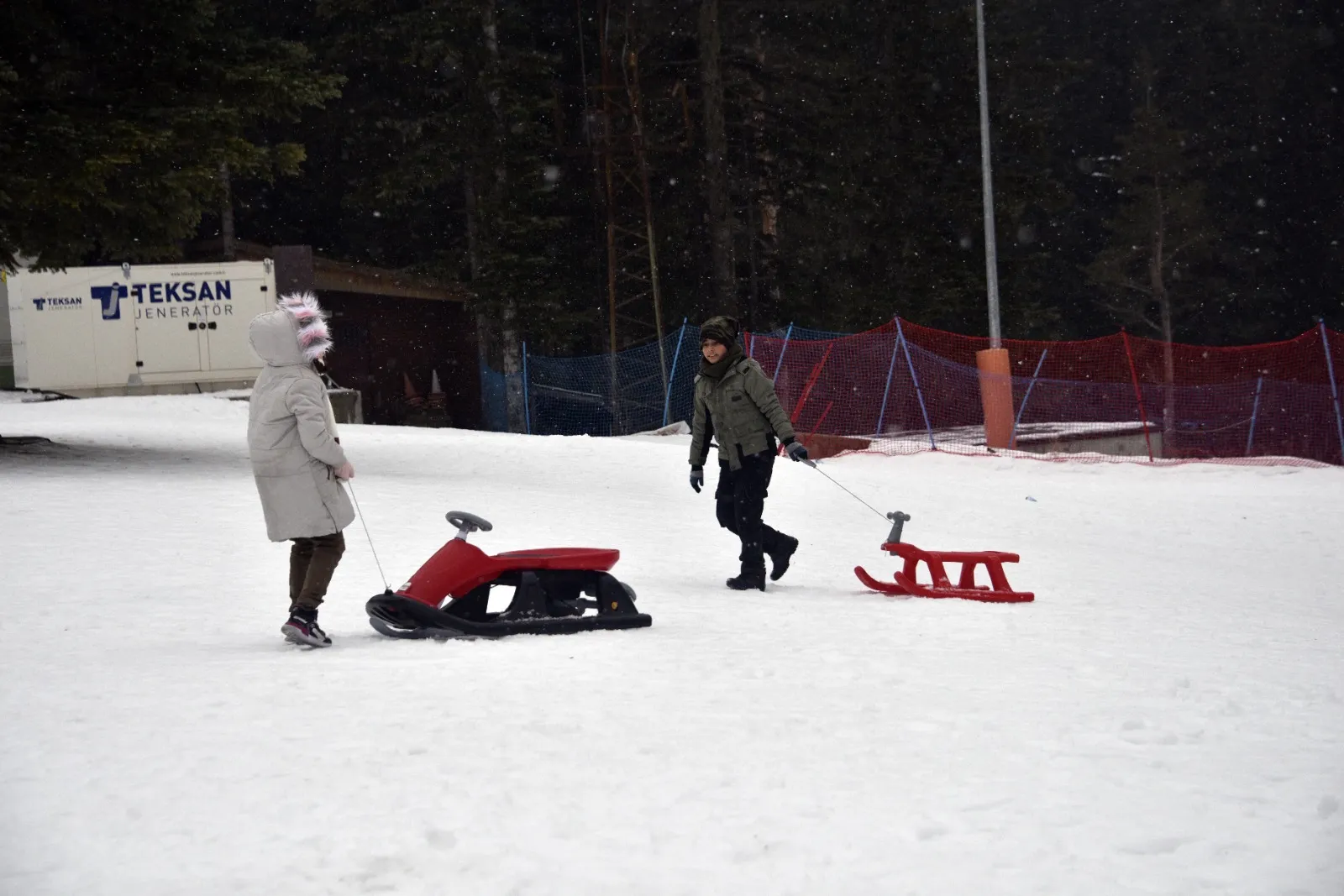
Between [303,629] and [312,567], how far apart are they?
30 centimetres

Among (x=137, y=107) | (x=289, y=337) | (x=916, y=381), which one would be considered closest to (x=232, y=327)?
(x=137, y=107)

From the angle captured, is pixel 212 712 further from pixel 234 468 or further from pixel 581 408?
pixel 581 408

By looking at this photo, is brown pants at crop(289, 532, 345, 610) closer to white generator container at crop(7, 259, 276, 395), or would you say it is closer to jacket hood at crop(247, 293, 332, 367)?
jacket hood at crop(247, 293, 332, 367)

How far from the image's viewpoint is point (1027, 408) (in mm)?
26953

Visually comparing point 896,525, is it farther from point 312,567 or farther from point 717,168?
point 717,168

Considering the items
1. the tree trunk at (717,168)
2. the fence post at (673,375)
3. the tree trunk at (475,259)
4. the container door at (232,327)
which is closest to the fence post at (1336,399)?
the fence post at (673,375)

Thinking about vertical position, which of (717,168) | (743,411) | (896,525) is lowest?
(896,525)

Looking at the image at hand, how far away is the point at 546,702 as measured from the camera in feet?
17.5

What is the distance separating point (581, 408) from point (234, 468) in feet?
51.0

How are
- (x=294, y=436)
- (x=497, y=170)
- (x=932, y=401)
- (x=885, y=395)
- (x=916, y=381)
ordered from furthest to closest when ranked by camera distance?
(x=497, y=170) < (x=932, y=401) < (x=885, y=395) < (x=916, y=381) < (x=294, y=436)

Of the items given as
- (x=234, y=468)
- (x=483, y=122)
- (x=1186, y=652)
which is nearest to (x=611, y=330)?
(x=483, y=122)

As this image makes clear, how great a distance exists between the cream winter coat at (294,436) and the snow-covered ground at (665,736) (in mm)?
678

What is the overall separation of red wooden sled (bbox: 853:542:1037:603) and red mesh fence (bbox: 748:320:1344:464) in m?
11.8

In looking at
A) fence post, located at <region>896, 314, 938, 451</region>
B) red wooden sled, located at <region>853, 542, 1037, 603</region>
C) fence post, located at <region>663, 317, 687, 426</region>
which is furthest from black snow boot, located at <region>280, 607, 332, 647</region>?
fence post, located at <region>663, 317, 687, 426</region>
